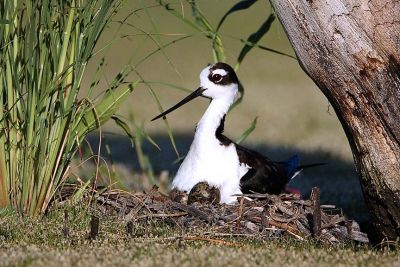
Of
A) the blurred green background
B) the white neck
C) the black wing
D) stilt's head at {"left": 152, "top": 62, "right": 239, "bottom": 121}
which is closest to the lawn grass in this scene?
the blurred green background

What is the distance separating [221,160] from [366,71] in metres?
2.02

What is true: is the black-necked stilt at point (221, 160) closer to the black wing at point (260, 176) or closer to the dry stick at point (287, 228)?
the black wing at point (260, 176)

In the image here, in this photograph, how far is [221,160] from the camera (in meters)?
8.17

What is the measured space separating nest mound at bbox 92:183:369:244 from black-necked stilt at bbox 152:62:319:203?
357 millimetres

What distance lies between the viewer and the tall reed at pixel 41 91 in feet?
22.0

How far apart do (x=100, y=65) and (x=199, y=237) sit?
149 centimetres

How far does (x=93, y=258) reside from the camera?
5.36 m

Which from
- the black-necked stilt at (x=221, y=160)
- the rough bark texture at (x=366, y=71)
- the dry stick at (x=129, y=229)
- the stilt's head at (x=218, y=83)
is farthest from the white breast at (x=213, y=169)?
the rough bark texture at (x=366, y=71)

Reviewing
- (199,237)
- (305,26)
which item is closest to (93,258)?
(199,237)

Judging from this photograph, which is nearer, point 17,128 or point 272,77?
point 17,128

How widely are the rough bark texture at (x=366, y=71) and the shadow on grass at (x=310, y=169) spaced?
2.22m

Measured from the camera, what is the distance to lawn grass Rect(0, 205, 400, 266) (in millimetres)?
5309

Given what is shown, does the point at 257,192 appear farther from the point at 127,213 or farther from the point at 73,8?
the point at 73,8

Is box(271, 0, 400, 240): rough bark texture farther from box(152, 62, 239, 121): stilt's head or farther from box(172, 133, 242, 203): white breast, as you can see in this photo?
box(152, 62, 239, 121): stilt's head
